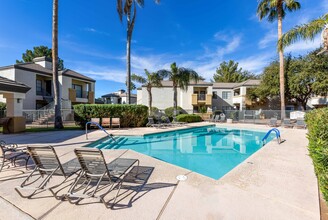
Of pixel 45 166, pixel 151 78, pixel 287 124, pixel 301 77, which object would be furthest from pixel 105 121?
pixel 301 77

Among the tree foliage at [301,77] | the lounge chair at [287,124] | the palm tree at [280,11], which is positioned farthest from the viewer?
the tree foliage at [301,77]

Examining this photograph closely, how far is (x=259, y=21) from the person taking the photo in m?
21.2

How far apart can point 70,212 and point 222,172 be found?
516cm

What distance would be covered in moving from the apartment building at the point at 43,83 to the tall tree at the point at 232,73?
40477 mm

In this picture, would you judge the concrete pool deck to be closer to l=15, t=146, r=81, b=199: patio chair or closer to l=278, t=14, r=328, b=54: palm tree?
l=15, t=146, r=81, b=199: patio chair

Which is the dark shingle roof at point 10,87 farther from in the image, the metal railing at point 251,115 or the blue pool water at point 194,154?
the metal railing at point 251,115

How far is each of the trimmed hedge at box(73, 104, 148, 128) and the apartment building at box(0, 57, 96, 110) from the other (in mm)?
9414

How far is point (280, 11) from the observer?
19547mm

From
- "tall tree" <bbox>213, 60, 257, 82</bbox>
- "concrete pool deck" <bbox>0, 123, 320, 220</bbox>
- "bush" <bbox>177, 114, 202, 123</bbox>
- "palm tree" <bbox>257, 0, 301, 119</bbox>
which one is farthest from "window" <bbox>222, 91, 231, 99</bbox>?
"concrete pool deck" <bbox>0, 123, 320, 220</bbox>

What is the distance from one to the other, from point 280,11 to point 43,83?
33.2 meters

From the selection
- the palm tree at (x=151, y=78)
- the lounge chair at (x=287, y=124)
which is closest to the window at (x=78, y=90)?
the palm tree at (x=151, y=78)

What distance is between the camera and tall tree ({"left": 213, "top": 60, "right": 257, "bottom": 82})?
49.9m

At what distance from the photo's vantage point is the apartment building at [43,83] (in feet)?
63.0

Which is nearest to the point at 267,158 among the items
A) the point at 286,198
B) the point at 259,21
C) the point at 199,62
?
the point at 286,198
